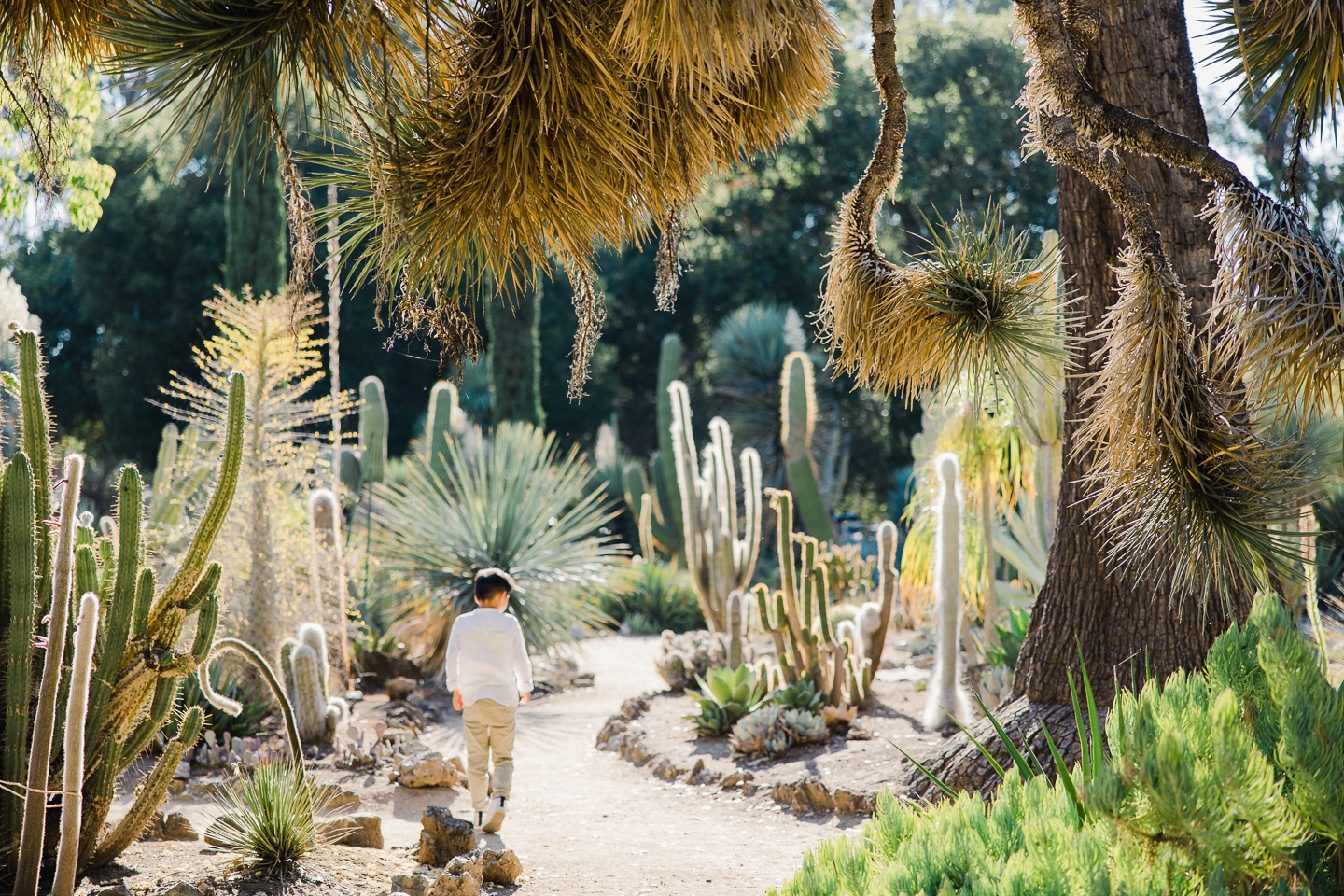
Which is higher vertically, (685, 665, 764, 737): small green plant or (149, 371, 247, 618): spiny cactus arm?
(149, 371, 247, 618): spiny cactus arm

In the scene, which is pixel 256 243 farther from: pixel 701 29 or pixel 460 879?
pixel 701 29

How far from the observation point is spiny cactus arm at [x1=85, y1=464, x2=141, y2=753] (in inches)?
141

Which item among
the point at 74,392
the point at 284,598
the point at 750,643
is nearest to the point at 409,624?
the point at 284,598

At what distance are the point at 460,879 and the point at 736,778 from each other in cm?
260

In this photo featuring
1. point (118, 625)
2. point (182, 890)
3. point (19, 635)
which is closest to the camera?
point (182, 890)

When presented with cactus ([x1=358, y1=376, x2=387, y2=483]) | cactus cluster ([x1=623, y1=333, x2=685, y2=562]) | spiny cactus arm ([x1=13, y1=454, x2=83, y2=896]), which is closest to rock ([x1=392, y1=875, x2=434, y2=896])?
spiny cactus arm ([x1=13, y1=454, x2=83, y2=896])

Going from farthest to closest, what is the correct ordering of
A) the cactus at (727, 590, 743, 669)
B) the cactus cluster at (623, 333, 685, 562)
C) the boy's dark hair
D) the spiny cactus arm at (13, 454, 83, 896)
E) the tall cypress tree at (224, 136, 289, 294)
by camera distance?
1. the cactus cluster at (623, 333, 685, 562)
2. the tall cypress tree at (224, 136, 289, 294)
3. the cactus at (727, 590, 743, 669)
4. the boy's dark hair
5. the spiny cactus arm at (13, 454, 83, 896)

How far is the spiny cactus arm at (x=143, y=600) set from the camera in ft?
12.0

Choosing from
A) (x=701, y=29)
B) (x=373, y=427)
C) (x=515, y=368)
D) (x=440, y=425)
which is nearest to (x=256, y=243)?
(x=515, y=368)

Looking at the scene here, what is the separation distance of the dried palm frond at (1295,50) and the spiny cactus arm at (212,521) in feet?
12.6

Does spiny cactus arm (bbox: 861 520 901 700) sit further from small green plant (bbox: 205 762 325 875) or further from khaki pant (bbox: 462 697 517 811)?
small green plant (bbox: 205 762 325 875)

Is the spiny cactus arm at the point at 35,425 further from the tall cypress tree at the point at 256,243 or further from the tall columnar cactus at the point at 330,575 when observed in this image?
the tall cypress tree at the point at 256,243

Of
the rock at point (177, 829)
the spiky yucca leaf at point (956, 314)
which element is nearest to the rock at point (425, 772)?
the rock at point (177, 829)

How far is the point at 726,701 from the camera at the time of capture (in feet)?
22.4
